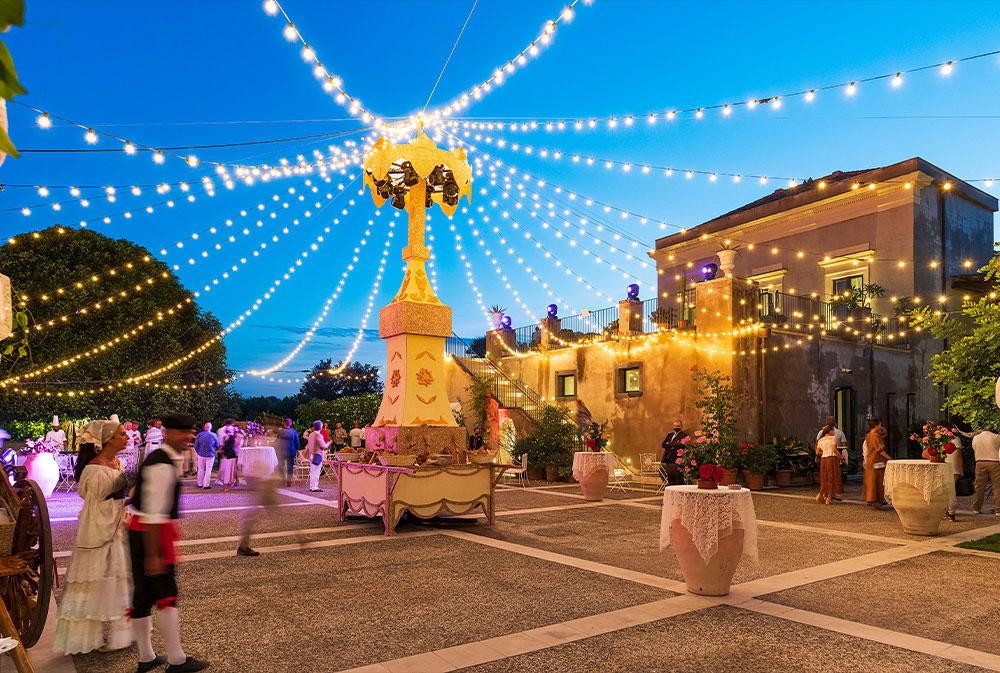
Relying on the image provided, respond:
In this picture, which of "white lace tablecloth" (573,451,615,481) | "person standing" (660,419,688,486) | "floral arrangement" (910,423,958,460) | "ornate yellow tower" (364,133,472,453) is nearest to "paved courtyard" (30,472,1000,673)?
"ornate yellow tower" (364,133,472,453)

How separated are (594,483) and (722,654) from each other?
8771 millimetres

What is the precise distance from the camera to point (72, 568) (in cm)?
466

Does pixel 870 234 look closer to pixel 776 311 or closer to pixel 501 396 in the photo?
pixel 776 311

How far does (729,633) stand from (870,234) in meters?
20.2

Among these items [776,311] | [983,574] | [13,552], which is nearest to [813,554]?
[983,574]

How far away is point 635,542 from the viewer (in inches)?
354

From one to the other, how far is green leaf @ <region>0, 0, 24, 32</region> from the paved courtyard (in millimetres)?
4365

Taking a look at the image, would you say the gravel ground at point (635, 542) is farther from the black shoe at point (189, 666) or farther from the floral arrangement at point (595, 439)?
the black shoe at point (189, 666)

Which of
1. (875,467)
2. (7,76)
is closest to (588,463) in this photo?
(875,467)

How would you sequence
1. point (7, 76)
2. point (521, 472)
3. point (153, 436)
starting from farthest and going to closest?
point (153, 436) < point (521, 472) < point (7, 76)

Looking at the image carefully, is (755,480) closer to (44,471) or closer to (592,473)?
(592,473)

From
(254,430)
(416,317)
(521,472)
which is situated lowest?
(521,472)

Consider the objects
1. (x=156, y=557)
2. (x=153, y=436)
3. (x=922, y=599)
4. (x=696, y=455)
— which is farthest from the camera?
(x=153, y=436)

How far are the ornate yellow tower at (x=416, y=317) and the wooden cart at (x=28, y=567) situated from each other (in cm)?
636
